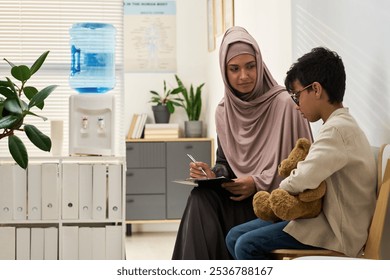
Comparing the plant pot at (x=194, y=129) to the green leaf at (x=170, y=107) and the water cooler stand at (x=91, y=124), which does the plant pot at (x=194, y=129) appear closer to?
the green leaf at (x=170, y=107)

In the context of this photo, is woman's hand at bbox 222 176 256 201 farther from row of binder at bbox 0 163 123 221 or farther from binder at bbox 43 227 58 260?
binder at bbox 43 227 58 260

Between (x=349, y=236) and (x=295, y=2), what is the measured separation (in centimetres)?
152

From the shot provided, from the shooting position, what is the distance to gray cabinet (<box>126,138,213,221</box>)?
5.35 m

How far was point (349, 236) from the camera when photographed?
205 centimetres

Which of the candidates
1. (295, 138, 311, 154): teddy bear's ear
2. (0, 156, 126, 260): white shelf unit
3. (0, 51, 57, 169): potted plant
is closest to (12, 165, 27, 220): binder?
(0, 156, 126, 260): white shelf unit

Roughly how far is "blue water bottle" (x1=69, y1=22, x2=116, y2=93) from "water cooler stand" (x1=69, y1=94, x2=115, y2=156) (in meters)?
0.36

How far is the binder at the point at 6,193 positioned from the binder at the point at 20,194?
0.02 meters

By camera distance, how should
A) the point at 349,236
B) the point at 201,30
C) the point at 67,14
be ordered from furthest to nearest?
the point at 201,30, the point at 67,14, the point at 349,236

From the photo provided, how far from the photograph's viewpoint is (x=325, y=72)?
7.20 feet

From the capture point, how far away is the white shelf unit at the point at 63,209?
12.0 feet

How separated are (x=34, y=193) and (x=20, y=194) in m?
0.07
